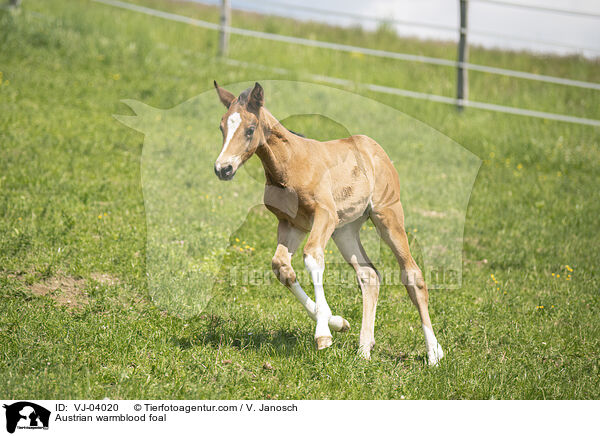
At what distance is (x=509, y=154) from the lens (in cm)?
1223

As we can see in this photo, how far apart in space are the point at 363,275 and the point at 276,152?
148cm

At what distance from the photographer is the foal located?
4.41 meters

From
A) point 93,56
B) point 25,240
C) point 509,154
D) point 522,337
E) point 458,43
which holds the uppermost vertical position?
point 458,43

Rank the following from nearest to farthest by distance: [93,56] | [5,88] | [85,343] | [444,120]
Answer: [85,343] → [5,88] → [444,120] → [93,56]

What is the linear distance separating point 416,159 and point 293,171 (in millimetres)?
4770

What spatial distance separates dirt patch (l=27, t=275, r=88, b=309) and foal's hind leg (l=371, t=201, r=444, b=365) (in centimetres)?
309

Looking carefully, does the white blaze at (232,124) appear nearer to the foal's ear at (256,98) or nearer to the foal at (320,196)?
the foal at (320,196)

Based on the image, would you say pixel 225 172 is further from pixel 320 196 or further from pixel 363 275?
pixel 363 275

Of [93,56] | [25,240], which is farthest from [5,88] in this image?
[25,240]

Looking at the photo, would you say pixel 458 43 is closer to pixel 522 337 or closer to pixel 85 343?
pixel 522 337

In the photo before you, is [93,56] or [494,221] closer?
[494,221]

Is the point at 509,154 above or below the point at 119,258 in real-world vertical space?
above
